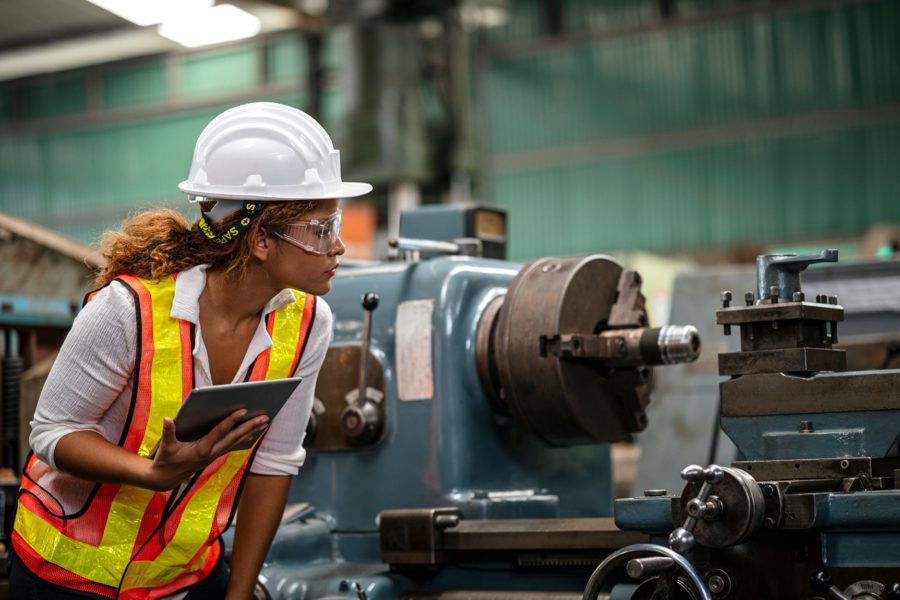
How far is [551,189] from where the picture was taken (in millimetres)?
8469

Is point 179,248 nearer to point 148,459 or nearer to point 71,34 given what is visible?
point 148,459

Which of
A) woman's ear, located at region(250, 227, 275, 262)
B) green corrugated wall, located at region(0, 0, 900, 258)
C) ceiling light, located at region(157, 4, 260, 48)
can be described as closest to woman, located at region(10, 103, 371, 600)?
woman's ear, located at region(250, 227, 275, 262)

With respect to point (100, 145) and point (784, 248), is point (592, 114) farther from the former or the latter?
point (100, 145)

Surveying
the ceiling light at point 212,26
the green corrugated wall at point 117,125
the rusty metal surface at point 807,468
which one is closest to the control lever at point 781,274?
the rusty metal surface at point 807,468

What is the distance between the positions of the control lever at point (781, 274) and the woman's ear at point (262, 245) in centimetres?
69

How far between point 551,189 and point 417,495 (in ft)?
21.2

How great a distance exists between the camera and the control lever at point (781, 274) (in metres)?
1.68

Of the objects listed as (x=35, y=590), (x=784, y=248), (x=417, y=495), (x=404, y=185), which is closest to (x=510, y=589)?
(x=417, y=495)

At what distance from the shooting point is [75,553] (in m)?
1.53

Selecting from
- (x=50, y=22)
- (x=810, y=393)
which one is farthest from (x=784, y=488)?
(x=50, y=22)

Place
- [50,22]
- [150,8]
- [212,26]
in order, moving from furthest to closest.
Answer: [212,26] < [50,22] < [150,8]

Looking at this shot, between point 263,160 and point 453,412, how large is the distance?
2.36ft

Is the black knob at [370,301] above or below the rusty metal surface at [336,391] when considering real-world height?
above

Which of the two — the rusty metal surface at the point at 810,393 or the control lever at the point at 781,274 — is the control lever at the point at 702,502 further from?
the control lever at the point at 781,274
